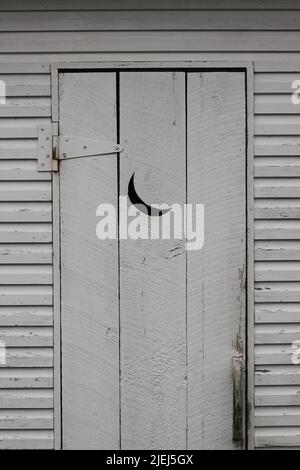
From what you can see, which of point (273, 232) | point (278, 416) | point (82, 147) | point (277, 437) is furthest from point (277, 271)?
point (82, 147)

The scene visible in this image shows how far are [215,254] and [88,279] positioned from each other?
29.4 inches

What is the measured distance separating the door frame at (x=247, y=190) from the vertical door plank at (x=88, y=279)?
0.03 metres

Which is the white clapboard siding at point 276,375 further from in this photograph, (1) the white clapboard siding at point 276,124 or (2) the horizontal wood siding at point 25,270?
(1) the white clapboard siding at point 276,124

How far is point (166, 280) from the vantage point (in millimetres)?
3693

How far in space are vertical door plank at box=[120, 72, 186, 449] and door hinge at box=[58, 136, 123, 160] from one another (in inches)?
3.2

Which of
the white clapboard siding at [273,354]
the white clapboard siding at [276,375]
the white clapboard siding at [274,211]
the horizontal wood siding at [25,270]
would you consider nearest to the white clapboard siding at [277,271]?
the white clapboard siding at [274,211]

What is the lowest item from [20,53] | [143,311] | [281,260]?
[143,311]

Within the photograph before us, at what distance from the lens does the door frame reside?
12.0 feet

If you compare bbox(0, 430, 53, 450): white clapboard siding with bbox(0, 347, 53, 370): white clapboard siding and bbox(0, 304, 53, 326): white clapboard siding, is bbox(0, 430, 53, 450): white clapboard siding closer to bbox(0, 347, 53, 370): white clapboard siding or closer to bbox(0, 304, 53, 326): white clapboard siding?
bbox(0, 347, 53, 370): white clapboard siding

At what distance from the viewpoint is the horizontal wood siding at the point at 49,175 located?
145 inches

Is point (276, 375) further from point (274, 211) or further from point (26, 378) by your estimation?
point (26, 378)

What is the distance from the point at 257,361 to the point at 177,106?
5.07 feet
